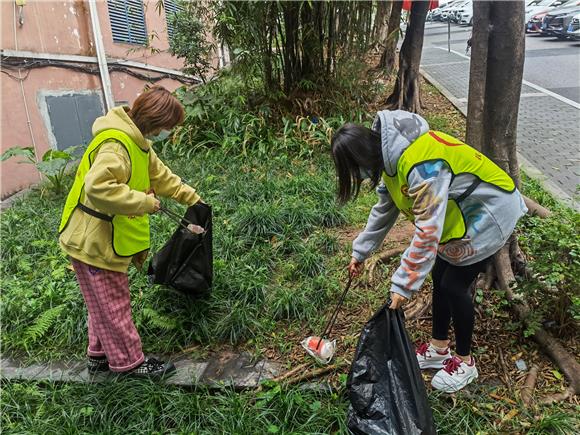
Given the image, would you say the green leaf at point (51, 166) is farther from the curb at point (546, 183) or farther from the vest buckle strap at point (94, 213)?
the curb at point (546, 183)

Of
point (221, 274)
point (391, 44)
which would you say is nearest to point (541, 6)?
point (391, 44)

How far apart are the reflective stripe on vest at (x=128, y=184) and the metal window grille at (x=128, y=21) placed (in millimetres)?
6407

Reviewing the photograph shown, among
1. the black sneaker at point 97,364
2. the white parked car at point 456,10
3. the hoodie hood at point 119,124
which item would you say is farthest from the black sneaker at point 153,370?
the white parked car at point 456,10

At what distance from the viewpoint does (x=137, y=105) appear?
2193 mm

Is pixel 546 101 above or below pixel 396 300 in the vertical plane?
below

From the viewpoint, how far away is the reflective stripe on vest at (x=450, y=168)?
5.95 ft

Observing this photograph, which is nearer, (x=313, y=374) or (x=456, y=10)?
(x=313, y=374)

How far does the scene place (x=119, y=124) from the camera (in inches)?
84.0

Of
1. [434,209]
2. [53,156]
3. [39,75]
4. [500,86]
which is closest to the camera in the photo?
[434,209]

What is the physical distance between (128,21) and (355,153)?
770cm

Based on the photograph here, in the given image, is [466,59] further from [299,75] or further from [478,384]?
[478,384]

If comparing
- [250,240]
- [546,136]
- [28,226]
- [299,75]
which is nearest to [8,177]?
[28,226]

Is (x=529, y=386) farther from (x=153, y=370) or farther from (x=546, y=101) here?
(x=546, y=101)

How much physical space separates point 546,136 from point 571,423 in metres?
5.55
